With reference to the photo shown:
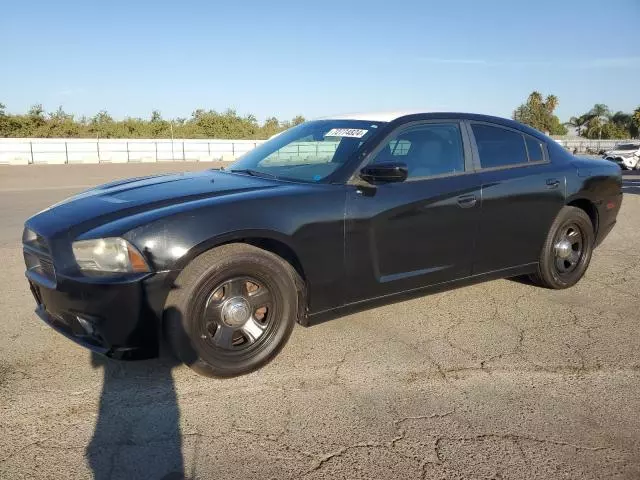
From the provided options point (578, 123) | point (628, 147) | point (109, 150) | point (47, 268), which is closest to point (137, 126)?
point (109, 150)

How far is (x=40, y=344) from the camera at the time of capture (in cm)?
357

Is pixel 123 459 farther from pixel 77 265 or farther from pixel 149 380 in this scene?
pixel 77 265

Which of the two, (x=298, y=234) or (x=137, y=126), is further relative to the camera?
(x=137, y=126)

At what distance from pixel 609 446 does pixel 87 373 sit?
2803 millimetres

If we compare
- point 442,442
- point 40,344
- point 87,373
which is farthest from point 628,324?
point 40,344

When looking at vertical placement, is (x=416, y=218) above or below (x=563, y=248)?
above

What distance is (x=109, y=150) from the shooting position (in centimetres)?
3253

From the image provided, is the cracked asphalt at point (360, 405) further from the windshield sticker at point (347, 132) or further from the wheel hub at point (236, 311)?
the windshield sticker at point (347, 132)

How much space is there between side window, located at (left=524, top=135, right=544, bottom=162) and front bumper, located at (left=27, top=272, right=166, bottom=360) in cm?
330

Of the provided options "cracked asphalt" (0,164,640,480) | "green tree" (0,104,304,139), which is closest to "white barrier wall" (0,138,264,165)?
"green tree" (0,104,304,139)

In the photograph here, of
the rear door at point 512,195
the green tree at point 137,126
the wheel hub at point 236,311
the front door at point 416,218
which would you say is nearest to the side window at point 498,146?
the rear door at point 512,195

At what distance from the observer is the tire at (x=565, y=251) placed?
4.62m

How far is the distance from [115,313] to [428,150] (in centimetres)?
246

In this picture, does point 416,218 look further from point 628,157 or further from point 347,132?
point 628,157
